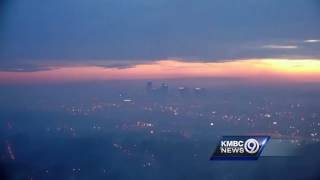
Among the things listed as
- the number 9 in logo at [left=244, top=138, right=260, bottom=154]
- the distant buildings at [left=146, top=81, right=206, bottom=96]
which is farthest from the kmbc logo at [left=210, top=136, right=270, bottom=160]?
the distant buildings at [left=146, top=81, right=206, bottom=96]

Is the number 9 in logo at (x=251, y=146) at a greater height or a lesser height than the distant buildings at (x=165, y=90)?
lesser

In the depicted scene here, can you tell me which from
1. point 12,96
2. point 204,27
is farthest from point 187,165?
point 12,96

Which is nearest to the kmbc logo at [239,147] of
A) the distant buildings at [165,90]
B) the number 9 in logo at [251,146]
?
the number 9 in logo at [251,146]

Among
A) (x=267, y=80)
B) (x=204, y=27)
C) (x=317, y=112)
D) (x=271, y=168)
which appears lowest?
(x=271, y=168)

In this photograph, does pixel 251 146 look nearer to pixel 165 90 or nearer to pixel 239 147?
pixel 239 147

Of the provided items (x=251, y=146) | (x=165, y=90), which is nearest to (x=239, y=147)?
(x=251, y=146)

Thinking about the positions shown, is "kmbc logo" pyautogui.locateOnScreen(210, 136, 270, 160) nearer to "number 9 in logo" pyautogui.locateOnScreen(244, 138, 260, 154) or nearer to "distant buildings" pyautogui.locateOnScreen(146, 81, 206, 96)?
"number 9 in logo" pyautogui.locateOnScreen(244, 138, 260, 154)

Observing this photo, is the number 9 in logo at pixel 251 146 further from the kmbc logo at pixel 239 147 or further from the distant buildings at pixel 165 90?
the distant buildings at pixel 165 90

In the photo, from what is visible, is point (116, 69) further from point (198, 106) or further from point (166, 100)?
point (198, 106)
